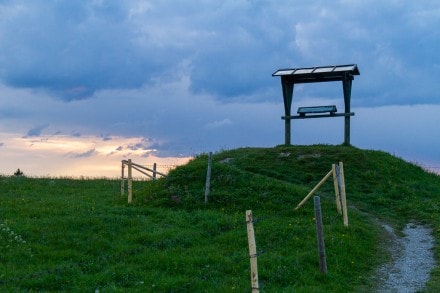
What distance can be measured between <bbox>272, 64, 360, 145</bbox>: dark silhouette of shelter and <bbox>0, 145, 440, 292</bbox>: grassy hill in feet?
13.0

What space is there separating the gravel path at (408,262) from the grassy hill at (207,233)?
33 centimetres

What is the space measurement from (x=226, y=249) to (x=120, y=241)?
2.70 m

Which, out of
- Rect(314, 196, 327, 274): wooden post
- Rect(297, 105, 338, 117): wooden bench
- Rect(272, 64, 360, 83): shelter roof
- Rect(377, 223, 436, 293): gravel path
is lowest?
Rect(377, 223, 436, 293): gravel path

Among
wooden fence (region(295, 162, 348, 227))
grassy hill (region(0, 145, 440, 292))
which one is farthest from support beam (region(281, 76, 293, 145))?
wooden fence (region(295, 162, 348, 227))

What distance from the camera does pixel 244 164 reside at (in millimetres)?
Result: 25812

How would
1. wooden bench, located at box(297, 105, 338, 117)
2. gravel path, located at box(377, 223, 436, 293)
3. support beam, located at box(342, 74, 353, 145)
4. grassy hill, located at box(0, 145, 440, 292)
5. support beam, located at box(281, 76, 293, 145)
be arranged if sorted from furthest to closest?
support beam, located at box(281, 76, 293, 145) < support beam, located at box(342, 74, 353, 145) < wooden bench, located at box(297, 105, 338, 117) < gravel path, located at box(377, 223, 436, 293) < grassy hill, located at box(0, 145, 440, 292)

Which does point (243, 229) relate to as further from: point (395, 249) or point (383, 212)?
point (383, 212)

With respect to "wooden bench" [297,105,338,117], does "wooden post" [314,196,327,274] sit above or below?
below

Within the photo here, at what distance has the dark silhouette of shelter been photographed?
28.5 metres

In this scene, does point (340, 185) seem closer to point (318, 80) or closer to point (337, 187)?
point (337, 187)

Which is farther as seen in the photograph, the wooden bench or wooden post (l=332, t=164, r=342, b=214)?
the wooden bench

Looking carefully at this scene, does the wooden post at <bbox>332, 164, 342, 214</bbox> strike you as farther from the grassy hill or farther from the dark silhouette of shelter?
the dark silhouette of shelter

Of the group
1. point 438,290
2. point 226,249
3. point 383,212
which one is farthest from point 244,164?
point 438,290

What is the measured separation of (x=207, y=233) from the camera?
14445 mm
